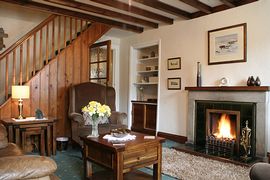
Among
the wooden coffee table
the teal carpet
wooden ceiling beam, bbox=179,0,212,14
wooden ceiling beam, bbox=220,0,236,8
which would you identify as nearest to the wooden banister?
the teal carpet

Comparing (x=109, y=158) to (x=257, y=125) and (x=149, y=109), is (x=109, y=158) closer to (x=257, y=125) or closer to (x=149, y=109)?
(x=257, y=125)

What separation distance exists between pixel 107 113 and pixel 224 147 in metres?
2.15

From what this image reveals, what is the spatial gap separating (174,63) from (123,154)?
311 centimetres

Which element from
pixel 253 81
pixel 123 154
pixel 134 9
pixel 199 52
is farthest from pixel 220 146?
pixel 134 9

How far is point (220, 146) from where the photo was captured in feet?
12.5

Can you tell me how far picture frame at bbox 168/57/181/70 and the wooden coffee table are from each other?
2549 mm

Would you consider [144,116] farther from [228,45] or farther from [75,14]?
[75,14]

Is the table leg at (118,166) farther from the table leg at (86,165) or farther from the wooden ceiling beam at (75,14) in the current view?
the wooden ceiling beam at (75,14)

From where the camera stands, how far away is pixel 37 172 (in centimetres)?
125

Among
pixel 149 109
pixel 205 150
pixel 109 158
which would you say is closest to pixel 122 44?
pixel 149 109

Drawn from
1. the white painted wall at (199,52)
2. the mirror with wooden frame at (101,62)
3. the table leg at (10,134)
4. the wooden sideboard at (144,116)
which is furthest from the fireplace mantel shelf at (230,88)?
the table leg at (10,134)

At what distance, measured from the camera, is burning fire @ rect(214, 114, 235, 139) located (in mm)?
4008

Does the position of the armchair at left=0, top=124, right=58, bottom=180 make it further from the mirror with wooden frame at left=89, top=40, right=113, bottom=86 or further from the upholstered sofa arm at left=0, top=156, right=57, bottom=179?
the mirror with wooden frame at left=89, top=40, right=113, bottom=86

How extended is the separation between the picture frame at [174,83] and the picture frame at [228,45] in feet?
2.63
